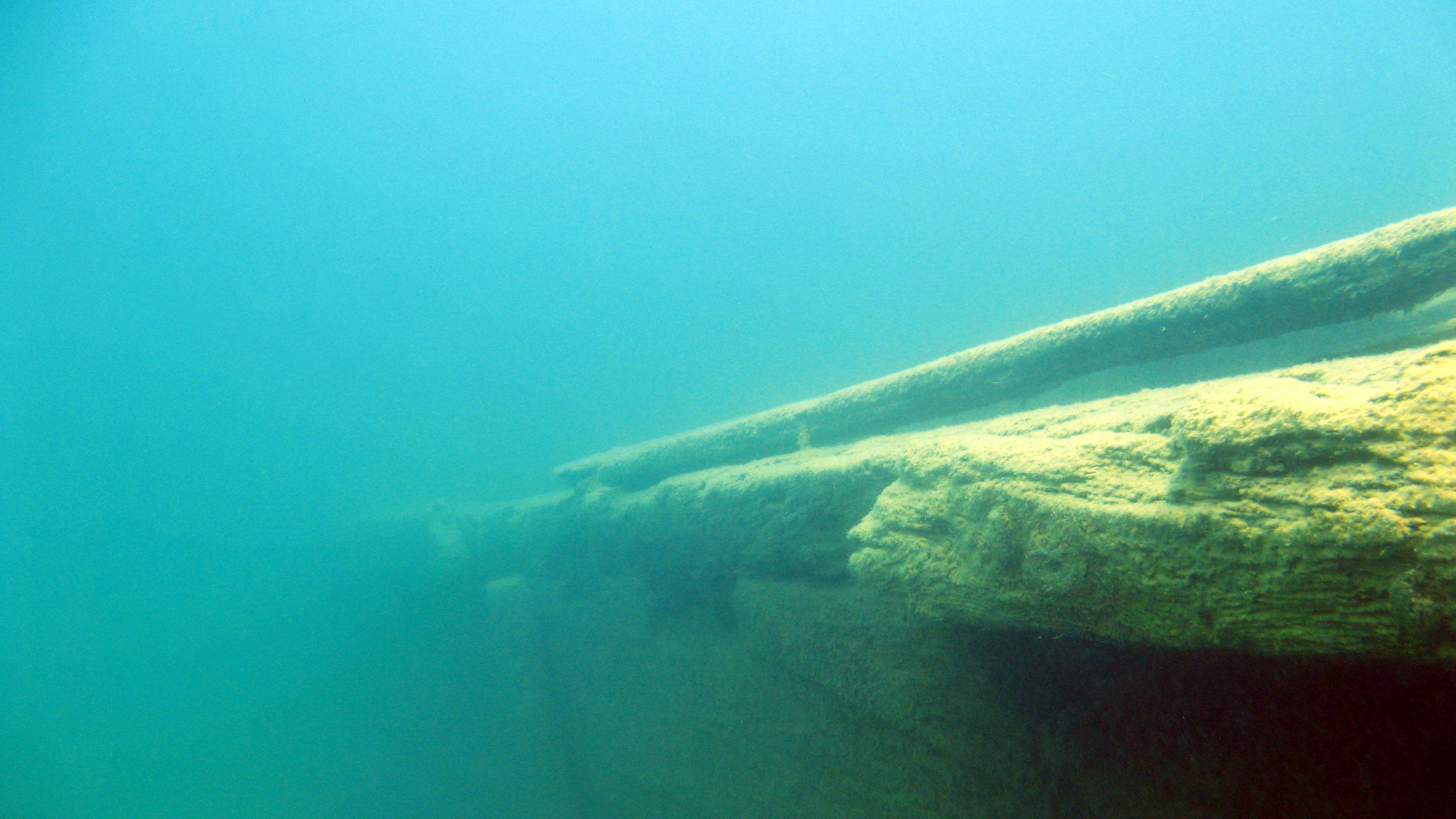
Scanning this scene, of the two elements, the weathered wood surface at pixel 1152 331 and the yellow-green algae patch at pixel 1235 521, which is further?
the weathered wood surface at pixel 1152 331

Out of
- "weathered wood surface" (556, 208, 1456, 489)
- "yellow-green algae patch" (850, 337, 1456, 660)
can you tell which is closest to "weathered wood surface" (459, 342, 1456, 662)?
"yellow-green algae patch" (850, 337, 1456, 660)

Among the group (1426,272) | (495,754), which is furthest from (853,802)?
(495,754)

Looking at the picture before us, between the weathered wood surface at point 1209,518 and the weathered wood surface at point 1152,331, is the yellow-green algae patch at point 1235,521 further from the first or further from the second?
the weathered wood surface at point 1152,331

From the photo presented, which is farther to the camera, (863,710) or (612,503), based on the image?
(612,503)

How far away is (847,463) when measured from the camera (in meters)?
3.63

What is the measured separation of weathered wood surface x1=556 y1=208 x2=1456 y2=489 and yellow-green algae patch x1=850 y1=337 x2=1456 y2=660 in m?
1.14

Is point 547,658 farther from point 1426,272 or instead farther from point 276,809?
point 276,809

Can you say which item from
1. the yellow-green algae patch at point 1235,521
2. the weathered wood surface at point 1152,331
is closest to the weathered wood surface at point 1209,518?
the yellow-green algae patch at point 1235,521

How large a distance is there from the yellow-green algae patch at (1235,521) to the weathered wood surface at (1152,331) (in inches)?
44.9

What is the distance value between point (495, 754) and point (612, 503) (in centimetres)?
494

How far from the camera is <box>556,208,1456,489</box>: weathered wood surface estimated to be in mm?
2730

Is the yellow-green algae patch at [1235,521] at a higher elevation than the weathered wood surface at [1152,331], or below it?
below

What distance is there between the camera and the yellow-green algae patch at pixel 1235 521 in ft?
4.00

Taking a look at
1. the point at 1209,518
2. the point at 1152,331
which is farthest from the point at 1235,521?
the point at 1152,331
